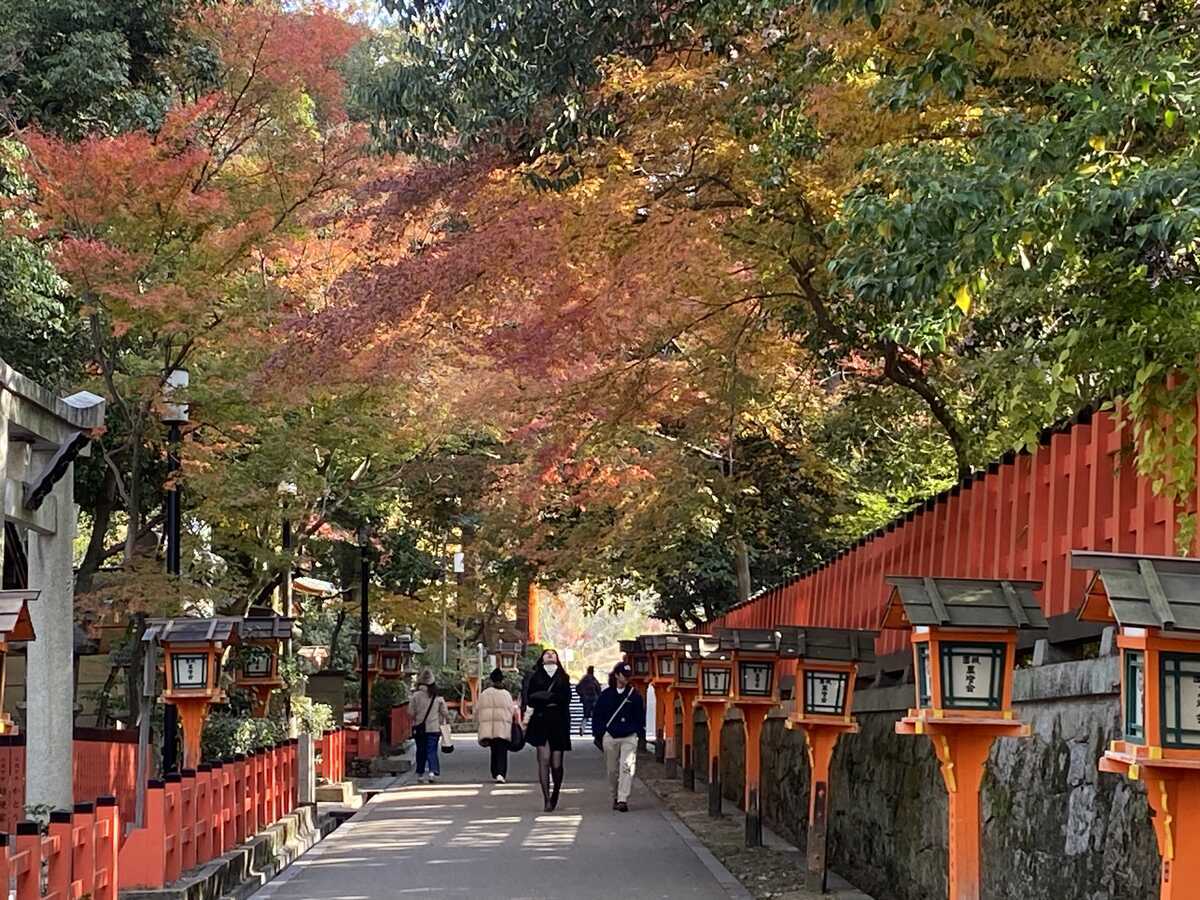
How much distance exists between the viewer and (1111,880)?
7695 millimetres

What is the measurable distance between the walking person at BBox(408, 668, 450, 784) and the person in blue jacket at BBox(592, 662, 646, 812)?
6.63 metres

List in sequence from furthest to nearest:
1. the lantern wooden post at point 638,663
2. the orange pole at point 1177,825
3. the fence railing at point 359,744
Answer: the lantern wooden post at point 638,663 < the fence railing at point 359,744 < the orange pole at point 1177,825

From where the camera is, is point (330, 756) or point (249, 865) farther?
point (330, 756)

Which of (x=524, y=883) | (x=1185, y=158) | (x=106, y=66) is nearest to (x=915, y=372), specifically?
(x=524, y=883)

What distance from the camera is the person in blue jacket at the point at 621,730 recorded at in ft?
69.1

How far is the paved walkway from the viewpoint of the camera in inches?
530

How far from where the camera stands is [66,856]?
848cm

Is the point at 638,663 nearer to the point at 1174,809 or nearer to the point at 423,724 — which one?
the point at 423,724

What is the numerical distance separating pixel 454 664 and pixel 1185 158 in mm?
50540

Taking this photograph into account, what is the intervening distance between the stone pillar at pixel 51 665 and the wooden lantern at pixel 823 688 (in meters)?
6.41

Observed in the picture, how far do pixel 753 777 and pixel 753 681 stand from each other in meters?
0.96

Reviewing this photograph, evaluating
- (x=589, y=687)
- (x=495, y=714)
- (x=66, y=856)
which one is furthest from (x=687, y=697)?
(x=66, y=856)

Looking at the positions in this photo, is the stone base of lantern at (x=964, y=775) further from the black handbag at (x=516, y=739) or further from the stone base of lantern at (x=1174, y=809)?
the black handbag at (x=516, y=739)

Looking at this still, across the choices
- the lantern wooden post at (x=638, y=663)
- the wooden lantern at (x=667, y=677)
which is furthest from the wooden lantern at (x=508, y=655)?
the lantern wooden post at (x=638, y=663)
